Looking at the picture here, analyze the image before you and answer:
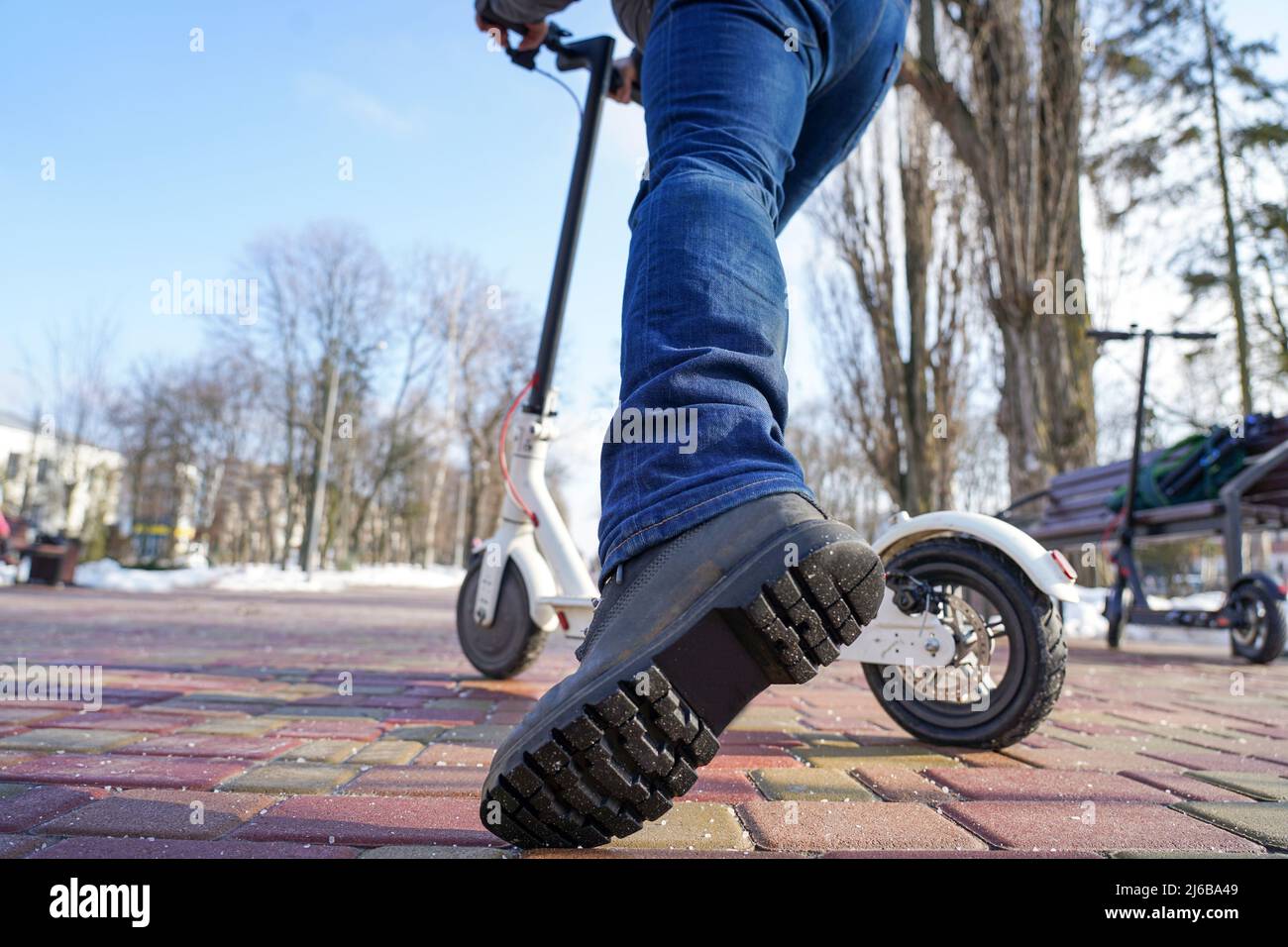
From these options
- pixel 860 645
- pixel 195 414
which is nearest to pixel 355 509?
pixel 195 414

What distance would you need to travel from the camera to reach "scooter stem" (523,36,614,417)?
277cm

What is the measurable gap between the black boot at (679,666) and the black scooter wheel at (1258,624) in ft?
17.4

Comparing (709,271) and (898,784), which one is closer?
(709,271)

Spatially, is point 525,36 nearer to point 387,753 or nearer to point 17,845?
point 387,753

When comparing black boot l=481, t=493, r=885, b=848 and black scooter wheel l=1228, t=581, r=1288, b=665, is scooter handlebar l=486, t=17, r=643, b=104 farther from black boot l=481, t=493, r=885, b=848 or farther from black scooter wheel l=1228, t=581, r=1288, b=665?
black scooter wheel l=1228, t=581, r=1288, b=665

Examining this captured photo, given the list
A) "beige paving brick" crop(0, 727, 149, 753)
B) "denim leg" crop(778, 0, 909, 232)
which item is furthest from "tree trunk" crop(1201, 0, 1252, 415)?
"beige paving brick" crop(0, 727, 149, 753)

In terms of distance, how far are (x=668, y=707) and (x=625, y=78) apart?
256cm

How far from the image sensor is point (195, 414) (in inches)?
1198

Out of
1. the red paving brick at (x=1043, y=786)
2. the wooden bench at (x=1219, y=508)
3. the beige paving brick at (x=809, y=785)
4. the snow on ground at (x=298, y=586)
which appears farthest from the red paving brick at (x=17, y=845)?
the snow on ground at (x=298, y=586)

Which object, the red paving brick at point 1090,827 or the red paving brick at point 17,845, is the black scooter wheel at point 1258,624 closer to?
the red paving brick at point 1090,827

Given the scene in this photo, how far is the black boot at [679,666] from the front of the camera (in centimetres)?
87

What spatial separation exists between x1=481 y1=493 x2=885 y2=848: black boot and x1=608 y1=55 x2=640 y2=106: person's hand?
7.66 ft

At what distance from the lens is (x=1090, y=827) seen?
113 cm

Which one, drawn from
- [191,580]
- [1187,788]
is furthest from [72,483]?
[1187,788]
